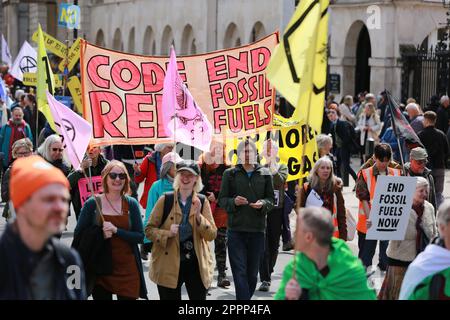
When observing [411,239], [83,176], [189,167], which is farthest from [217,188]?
[411,239]

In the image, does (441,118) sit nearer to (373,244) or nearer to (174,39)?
(373,244)

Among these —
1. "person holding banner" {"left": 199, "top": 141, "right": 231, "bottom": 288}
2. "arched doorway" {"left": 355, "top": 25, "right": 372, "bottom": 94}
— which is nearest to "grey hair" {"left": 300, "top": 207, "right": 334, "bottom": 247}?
"person holding banner" {"left": 199, "top": 141, "right": 231, "bottom": 288}

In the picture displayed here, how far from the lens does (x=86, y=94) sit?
1062cm

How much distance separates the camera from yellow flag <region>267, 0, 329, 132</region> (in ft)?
21.4

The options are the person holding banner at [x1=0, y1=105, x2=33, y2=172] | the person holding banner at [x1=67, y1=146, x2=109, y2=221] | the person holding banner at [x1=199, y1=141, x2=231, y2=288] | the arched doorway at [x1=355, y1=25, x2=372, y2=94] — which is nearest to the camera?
the person holding banner at [x1=67, y1=146, x2=109, y2=221]

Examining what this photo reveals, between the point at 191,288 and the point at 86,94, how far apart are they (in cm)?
289

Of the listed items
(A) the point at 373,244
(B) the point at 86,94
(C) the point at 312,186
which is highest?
(B) the point at 86,94

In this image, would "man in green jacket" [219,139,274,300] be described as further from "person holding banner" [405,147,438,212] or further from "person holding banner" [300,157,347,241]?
"person holding banner" [405,147,438,212]

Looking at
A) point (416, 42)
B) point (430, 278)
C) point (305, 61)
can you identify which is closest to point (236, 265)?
point (305, 61)

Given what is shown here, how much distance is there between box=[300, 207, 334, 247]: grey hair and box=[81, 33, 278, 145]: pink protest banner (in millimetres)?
5223

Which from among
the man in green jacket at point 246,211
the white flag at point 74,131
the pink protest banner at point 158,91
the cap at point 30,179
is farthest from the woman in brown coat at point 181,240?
the cap at point 30,179

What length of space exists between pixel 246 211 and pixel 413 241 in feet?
5.21

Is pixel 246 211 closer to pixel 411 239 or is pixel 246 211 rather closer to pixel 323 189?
pixel 323 189

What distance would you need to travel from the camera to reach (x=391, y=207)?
361 inches
